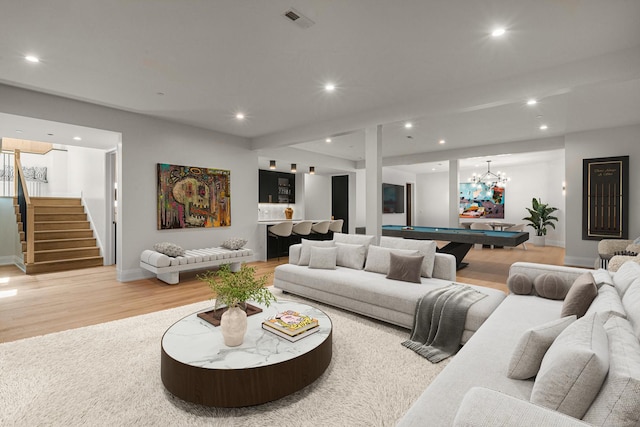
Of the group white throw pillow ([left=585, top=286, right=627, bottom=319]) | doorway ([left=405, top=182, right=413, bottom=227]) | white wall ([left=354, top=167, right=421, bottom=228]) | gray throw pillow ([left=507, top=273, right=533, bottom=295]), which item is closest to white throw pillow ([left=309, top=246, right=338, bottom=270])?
gray throw pillow ([left=507, top=273, right=533, bottom=295])

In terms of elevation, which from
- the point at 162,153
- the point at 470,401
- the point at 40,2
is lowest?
the point at 470,401

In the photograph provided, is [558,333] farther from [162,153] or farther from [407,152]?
[407,152]

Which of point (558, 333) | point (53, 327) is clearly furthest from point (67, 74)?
point (558, 333)

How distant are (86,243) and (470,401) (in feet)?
25.8

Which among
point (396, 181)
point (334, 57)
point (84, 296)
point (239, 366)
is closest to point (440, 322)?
point (239, 366)

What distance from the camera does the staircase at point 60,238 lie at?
5.96 m

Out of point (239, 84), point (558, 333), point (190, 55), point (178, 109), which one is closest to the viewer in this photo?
point (558, 333)

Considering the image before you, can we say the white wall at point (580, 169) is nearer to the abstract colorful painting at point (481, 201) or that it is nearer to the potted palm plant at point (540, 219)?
the potted palm plant at point (540, 219)

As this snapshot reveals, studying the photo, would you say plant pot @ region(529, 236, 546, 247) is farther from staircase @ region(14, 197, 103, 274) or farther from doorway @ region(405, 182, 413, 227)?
staircase @ region(14, 197, 103, 274)

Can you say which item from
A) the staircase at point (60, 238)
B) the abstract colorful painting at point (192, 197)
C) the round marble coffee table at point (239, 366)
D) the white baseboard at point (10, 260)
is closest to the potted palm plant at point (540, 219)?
the abstract colorful painting at point (192, 197)

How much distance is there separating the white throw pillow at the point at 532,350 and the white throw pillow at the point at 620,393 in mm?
276

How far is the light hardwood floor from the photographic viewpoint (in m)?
3.45

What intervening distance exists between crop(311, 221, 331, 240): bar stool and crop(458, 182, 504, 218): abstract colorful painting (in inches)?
245

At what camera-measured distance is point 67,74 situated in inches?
145
